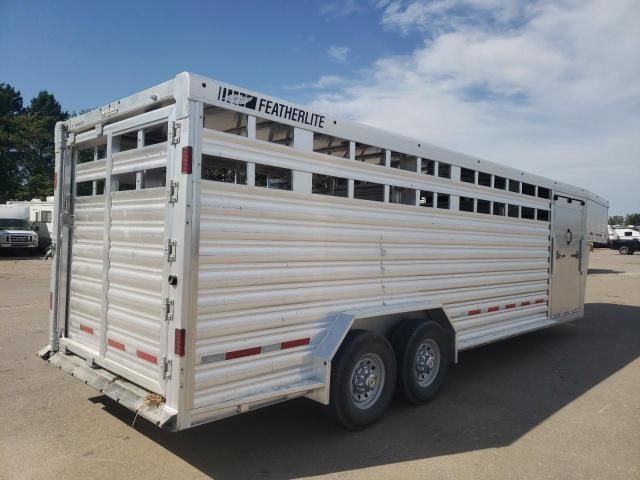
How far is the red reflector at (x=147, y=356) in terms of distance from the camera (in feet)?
11.9

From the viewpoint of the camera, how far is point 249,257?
368 cm

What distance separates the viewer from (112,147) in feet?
13.7

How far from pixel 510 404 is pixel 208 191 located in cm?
378

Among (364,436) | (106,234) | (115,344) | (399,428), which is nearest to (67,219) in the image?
(106,234)

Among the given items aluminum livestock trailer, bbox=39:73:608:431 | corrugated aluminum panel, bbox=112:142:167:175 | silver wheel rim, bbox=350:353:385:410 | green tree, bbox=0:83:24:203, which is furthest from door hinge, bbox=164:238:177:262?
green tree, bbox=0:83:24:203

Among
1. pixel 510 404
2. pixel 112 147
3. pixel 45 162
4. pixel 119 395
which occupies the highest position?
pixel 45 162

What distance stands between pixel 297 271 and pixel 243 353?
76 cm

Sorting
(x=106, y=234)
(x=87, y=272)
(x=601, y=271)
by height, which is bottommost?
(x=601, y=271)

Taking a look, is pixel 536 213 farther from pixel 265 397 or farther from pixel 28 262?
pixel 28 262

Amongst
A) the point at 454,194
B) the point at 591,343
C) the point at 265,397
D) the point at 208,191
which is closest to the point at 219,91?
the point at 208,191

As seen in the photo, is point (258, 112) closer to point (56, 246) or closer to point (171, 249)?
point (171, 249)

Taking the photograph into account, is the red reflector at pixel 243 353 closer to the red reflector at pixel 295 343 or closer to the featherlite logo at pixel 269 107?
the red reflector at pixel 295 343

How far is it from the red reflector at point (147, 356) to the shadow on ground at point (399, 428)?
0.80 metres

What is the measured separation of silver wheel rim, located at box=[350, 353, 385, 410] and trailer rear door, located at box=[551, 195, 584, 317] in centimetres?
442
